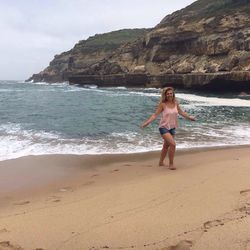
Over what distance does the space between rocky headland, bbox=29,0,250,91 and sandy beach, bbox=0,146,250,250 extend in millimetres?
35730

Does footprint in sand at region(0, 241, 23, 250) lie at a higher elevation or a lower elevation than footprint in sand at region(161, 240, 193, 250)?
lower

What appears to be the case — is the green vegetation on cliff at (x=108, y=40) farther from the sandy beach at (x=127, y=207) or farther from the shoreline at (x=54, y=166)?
the sandy beach at (x=127, y=207)

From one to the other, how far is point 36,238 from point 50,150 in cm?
618

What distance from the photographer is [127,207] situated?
461 cm

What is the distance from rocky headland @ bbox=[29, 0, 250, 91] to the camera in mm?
44688

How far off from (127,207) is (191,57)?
52.9 metres

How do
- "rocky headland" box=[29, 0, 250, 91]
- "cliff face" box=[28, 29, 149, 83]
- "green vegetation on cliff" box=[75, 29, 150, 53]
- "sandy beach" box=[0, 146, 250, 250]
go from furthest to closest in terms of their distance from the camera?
"green vegetation on cliff" box=[75, 29, 150, 53] < "cliff face" box=[28, 29, 149, 83] < "rocky headland" box=[29, 0, 250, 91] < "sandy beach" box=[0, 146, 250, 250]

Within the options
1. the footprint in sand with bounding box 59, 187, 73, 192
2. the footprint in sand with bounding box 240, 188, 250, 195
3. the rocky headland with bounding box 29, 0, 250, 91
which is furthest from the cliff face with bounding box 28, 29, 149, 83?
the footprint in sand with bounding box 240, 188, 250, 195

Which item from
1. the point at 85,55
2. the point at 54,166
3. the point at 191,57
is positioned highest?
the point at 85,55

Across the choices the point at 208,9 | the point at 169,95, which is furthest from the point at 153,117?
the point at 208,9

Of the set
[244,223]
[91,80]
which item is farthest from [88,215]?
[91,80]

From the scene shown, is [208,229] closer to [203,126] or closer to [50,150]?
[50,150]

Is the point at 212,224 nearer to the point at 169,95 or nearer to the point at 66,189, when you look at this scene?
the point at 66,189

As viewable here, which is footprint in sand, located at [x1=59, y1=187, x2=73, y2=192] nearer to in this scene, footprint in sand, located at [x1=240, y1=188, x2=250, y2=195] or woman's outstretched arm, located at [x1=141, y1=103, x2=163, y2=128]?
woman's outstretched arm, located at [x1=141, y1=103, x2=163, y2=128]
